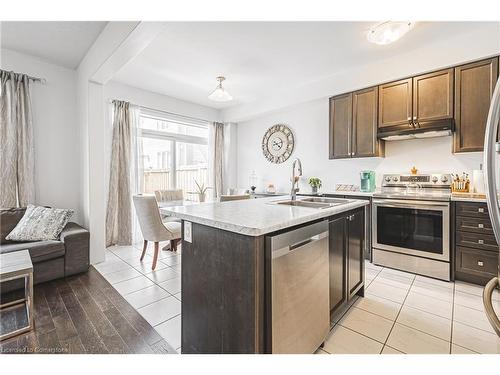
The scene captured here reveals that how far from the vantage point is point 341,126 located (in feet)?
11.8

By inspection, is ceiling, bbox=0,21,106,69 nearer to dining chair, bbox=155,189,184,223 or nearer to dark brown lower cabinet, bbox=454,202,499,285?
dining chair, bbox=155,189,184,223

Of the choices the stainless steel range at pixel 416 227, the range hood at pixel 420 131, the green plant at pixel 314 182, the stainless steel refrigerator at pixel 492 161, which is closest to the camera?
the stainless steel refrigerator at pixel 492 161

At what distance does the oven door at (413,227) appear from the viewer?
2568mm

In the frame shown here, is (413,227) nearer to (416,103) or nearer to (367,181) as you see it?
(367,181)

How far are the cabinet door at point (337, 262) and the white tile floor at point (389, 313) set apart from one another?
0.23 metres

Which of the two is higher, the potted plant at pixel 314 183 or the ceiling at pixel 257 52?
the ceiling at pixel 257 52

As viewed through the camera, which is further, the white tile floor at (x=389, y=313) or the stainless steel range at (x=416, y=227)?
the stainless steel range at (x=416, y=227)

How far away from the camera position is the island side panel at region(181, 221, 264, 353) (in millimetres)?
1124

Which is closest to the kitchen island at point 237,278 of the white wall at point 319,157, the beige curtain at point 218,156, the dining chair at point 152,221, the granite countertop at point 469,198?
the dining chair at point 152,221

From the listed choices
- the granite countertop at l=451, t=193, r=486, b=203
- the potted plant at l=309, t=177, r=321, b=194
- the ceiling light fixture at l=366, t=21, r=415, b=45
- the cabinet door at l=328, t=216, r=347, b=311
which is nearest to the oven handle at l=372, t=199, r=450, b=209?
the granite countertop at l=451, t=193, r=486, b=203

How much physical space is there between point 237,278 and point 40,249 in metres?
2.43

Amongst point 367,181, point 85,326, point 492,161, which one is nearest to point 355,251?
point 492,161

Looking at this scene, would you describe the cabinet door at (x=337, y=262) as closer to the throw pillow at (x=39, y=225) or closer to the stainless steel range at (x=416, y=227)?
the stainless steel range at (x=416, y=227)
